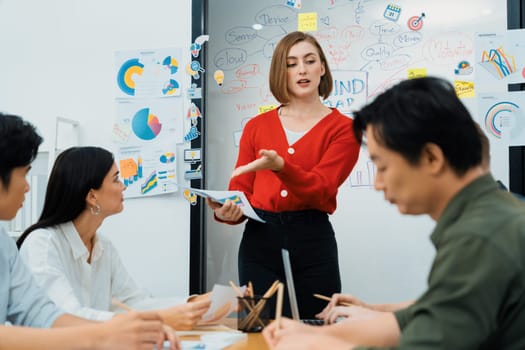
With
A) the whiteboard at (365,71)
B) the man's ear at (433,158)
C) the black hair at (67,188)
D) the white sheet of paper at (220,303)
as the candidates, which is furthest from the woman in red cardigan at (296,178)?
the man's ear at (433,158)

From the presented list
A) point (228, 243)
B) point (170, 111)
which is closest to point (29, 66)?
point (170, 111)

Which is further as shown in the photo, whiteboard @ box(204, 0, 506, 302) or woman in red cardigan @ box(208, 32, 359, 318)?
whiteboard @ box(204, 0, 506, 302)

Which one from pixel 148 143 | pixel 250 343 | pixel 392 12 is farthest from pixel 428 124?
pixel 148 143

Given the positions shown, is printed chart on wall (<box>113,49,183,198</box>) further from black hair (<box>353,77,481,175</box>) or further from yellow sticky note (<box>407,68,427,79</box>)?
black hair (<box>353,77,481,175</box>)

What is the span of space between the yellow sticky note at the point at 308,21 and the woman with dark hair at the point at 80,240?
1490 millimetres

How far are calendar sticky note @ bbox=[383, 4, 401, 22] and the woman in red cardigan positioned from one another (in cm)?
81

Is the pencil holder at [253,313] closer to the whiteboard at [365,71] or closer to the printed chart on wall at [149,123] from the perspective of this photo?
the whiteboard at [365,71]

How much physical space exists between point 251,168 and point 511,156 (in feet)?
5.07

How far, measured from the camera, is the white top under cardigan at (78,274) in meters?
1.59

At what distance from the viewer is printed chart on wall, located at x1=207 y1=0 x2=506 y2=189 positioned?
2.81m

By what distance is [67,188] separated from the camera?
70.7 inches

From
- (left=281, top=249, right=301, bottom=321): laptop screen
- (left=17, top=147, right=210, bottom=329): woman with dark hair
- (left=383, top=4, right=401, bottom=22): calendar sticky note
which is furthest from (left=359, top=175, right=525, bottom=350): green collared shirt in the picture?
(left=383, top=4, right=401, bottom=22): calendar sticky note

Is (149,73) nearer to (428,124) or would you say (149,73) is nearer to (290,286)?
(290,286)

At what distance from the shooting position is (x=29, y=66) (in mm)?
3434
